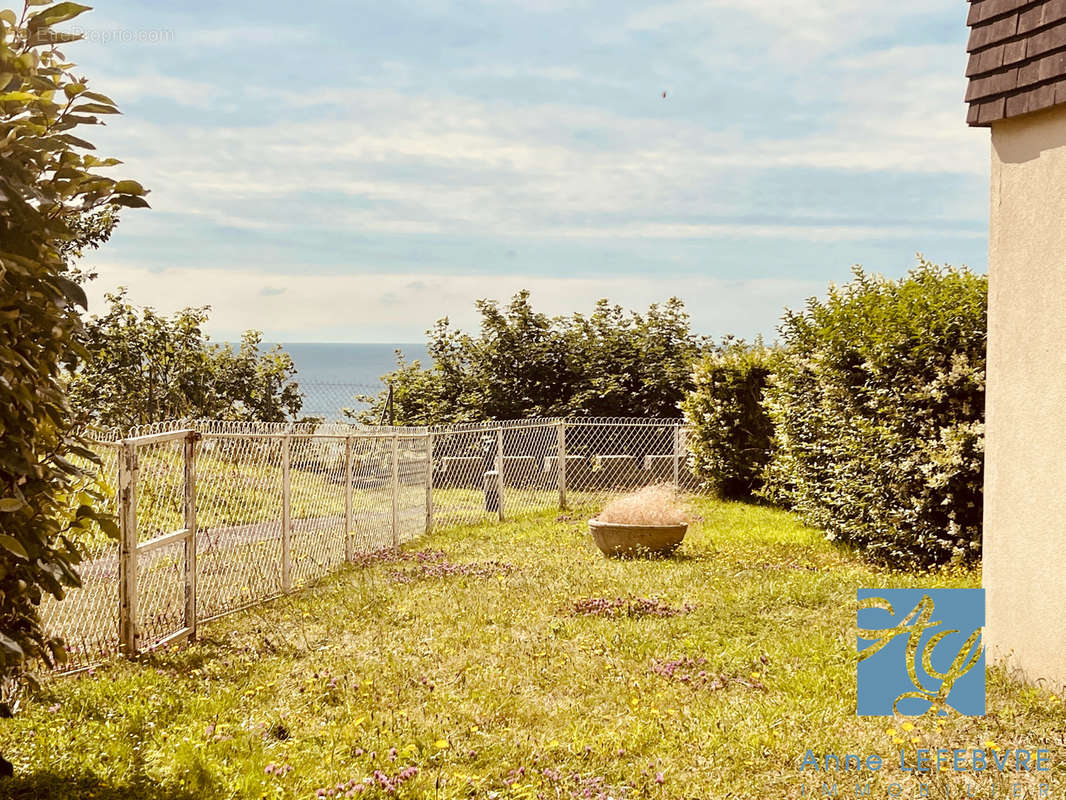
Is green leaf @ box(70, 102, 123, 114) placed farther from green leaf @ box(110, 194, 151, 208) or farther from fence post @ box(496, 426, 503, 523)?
fence post @ box(496, 426, 503, 523)

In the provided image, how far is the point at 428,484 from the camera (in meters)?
13.1

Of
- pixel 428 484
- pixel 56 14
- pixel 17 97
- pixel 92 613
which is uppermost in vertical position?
pixel 56 14

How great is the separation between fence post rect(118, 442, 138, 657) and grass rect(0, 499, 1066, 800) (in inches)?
9.9

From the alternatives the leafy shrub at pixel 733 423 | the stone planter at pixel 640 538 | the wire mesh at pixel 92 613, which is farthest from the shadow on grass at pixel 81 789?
the leafy shrub at pixel 733 423

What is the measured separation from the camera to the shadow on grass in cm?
394

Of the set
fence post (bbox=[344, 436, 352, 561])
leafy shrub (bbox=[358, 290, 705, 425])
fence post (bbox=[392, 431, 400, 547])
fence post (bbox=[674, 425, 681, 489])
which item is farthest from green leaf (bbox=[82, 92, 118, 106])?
leafy shrub (bbox=[358, 290, 705, 425])

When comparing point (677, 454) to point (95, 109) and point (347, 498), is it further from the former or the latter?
point (95, 109)

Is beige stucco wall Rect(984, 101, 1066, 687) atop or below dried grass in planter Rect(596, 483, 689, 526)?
atop

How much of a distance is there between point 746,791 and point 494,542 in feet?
26.1

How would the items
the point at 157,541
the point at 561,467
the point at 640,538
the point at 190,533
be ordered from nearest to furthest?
the point at 157,541 < the point at 190,533 < the point at 640,538 < the point at 561,467

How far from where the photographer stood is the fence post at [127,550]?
6.20 m

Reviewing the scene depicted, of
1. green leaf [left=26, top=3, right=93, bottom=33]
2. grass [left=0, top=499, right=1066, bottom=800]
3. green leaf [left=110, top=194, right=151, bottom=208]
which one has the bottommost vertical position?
grass [left=0, top=499, right=1066, bottom=800]

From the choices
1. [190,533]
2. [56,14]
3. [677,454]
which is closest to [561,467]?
[677,454]

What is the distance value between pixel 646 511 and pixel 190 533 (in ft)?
16.7
